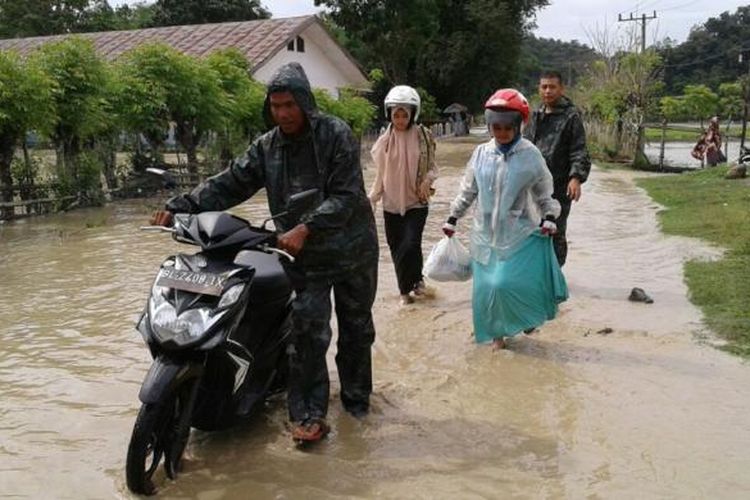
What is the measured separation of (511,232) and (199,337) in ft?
8.22

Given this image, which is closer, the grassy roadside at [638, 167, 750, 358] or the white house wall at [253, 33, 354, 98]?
the grassy roadside at [638, 167, 750, 358]

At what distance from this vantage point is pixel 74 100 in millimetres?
11594

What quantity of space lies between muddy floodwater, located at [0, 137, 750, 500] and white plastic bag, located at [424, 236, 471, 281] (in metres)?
0.51

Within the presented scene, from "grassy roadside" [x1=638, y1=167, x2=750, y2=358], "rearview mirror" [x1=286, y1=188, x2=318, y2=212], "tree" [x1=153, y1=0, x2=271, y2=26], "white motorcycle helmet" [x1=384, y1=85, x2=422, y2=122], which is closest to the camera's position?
"rearview mirror" [x1=286, y1=188, x2=318, y2=212]

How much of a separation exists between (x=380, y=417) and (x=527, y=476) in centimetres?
94

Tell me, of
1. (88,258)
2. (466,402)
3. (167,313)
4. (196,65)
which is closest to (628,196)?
(196,65)

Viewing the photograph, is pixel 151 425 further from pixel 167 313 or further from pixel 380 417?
pixel 380 417

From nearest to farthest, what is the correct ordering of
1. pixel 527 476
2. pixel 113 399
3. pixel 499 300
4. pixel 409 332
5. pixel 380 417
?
pixel 527 476
pixel 380 417
pixel 113 399
pixel 499 300
pixel 409 332

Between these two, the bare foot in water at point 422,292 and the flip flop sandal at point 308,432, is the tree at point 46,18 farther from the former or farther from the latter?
the flip flop sandal at point 308,432

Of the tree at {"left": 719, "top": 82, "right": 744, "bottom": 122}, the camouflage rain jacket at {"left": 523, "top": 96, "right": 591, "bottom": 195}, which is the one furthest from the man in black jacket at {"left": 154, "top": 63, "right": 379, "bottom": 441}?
the tree at {"left": 719, "top": 82, "right": 744, "bottom": 122}

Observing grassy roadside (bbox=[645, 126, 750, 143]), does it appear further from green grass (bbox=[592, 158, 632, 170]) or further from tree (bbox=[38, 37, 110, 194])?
tree (bbox=[38, 37, 110, 194])

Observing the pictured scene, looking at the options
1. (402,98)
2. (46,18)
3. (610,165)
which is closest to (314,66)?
(610,165)

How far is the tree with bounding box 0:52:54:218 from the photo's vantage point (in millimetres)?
10125

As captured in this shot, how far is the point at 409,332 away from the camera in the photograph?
222 inches
